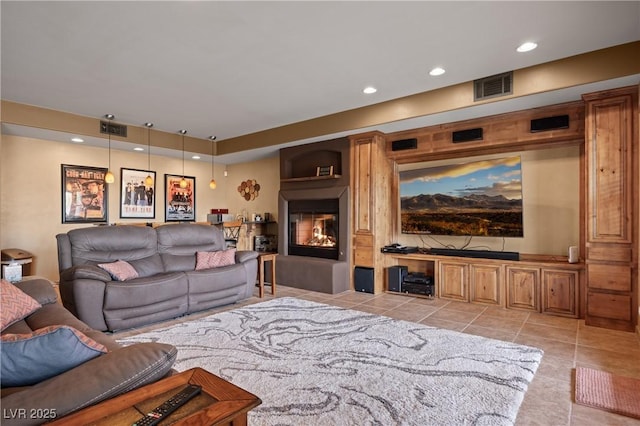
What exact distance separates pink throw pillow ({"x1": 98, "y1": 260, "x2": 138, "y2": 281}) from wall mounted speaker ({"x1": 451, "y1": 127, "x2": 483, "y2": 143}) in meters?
4.52

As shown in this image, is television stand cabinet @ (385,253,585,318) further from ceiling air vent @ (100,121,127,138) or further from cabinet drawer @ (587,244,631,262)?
ceiling air vent @ (100,121,127,138)

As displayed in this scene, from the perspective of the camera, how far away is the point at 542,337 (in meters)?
3.45

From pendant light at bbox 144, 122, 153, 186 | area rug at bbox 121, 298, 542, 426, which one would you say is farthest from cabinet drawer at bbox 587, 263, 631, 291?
pendant light at bbox 144, 122, 153, 186

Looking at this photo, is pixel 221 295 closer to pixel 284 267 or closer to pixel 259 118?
pixel 284 267

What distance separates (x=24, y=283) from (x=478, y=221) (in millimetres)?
5177

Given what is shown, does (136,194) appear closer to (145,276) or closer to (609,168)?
(145,276)

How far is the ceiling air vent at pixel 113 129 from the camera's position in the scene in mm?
5680

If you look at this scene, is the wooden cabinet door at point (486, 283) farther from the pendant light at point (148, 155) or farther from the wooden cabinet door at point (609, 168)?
the pendant light at point (148, 155)

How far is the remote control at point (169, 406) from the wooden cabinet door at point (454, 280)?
172 inches

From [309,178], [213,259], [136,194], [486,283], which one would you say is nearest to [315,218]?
[309,178]

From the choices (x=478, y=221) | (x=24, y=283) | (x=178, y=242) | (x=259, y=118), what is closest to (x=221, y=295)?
(x=178, y=242)

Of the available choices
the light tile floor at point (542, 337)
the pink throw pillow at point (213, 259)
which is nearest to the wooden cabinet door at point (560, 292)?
the light tile floor at point (542, 337)

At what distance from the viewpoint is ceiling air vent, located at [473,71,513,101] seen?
3855mm

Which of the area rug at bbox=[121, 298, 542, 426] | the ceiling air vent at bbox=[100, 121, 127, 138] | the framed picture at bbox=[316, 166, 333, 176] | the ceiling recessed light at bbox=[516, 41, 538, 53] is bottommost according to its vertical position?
the area rug at bbox=[121, 298, 542, 426]
